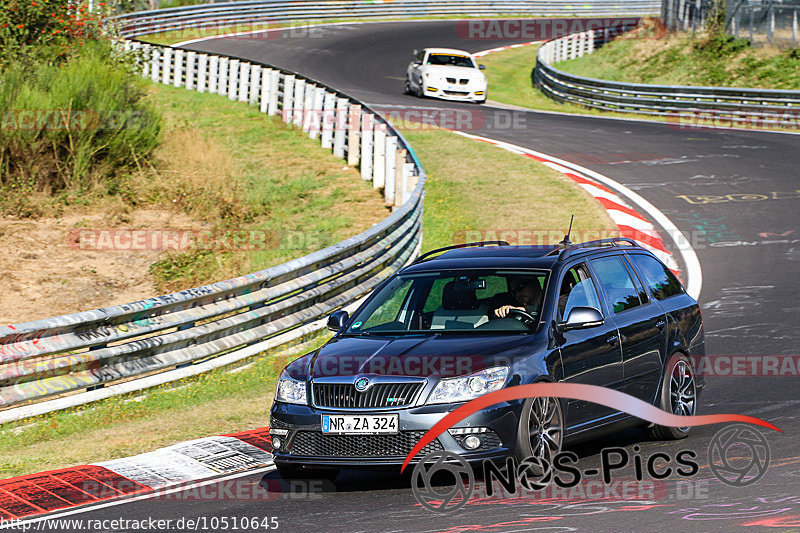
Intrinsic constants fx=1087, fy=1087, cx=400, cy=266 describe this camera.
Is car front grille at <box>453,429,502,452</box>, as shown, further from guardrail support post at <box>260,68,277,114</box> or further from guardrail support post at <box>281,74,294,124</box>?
guardrail support post at <box>260,68,277,114</box>

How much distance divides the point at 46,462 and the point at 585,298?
4.32 metres

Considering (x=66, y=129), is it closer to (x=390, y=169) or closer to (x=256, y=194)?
(x=256, y=194)

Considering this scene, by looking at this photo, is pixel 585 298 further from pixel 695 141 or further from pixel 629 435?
pixel 695 141

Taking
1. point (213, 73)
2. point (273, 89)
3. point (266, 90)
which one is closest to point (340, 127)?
point (273, 89)

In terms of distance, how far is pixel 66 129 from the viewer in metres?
20.7

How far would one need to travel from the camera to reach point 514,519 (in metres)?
6.25

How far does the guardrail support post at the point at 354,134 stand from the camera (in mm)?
22625

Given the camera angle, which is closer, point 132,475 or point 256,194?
point 132,475

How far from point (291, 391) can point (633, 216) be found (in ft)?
40.9

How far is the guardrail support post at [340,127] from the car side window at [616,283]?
49.2 feet

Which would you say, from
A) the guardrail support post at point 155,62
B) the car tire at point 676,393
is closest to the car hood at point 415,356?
the car tire at point 676,393

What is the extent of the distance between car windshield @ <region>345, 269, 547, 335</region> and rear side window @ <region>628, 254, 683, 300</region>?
137 cm

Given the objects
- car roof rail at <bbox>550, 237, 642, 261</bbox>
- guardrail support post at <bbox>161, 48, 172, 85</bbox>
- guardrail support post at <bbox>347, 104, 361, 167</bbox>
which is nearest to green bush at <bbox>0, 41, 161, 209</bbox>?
guardrail support post at <bbox>347, 104, 361, 167</bbox>

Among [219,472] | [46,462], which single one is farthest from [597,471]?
[46,462]
